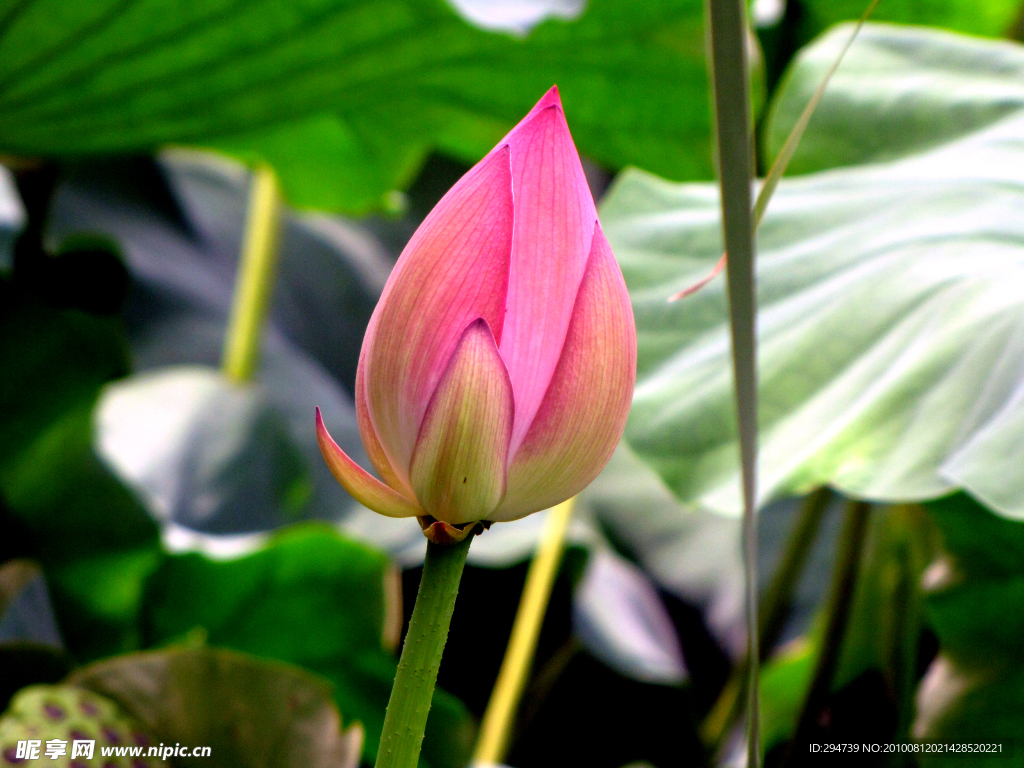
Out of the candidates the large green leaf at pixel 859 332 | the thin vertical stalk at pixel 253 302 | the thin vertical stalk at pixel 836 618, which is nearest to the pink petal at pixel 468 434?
the large green leaf at pixel 859 332

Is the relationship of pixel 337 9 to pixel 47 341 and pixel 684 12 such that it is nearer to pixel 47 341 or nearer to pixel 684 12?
pixel 684 12

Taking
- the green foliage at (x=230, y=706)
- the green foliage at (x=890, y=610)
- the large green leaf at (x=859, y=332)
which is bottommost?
the green foliage at (x=890, y=610)

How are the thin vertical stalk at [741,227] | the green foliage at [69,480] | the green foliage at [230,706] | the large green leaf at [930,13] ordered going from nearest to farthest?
the thin vertical stalk at [741,227] < the green foliage at [230,706] < the green foliage at [69,480] < the large green leaf at [930,13]

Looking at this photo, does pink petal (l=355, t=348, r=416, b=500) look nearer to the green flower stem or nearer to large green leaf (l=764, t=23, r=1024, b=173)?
the green flower stem

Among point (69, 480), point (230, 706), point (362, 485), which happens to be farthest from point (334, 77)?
point (362, 485)

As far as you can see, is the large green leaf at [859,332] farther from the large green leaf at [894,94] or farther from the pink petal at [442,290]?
the pink petal at [442,290]

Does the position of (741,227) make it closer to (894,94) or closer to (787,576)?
(894,94)

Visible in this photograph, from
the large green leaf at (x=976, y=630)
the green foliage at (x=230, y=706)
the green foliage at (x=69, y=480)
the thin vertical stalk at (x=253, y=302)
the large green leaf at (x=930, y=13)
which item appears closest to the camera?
the green foliage at (x=230, y=706)

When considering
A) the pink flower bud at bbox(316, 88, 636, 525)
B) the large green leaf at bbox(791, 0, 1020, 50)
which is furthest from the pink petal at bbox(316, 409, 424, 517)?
the large green leaf at bbox(791, 0, 1020, 50)
